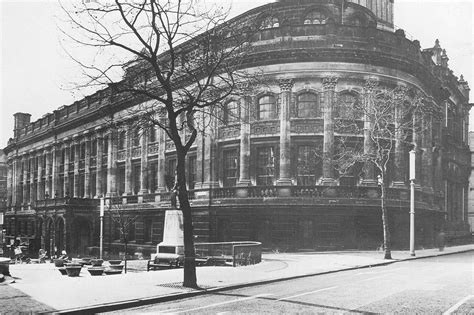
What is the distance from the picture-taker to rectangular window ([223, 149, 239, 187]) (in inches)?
1470

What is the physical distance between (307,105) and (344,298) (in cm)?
2335

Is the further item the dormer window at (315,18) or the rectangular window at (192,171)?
the rectangular window at (192,171)

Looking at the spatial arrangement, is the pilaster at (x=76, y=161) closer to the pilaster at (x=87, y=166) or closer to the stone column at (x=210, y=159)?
the pilaster at (x=87, y=166)

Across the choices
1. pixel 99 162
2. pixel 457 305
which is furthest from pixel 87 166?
pixel 457 305

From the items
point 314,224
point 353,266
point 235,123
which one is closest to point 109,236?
point 235,123

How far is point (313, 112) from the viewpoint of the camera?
117 ft

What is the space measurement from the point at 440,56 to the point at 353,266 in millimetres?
37266

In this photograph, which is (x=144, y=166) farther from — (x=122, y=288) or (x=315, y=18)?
(x=122, y=288)

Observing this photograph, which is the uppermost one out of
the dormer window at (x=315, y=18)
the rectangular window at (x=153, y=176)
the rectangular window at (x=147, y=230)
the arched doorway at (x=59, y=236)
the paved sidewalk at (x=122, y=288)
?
the dormer window at (x=315, y=18)

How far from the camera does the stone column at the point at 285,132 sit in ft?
114

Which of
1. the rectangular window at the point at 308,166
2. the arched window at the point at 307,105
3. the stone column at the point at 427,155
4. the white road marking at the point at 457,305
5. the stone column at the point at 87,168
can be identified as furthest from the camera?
the stone column at the point at 87,168

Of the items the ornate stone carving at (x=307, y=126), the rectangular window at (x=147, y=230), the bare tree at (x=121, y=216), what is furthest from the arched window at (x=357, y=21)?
the bare tree at (x=121, y=216)

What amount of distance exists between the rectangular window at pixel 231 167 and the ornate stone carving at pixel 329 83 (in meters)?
7.48

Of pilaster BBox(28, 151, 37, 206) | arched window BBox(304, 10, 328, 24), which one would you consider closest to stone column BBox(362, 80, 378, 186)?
arched window BBox(304, 10, 328, 24)
